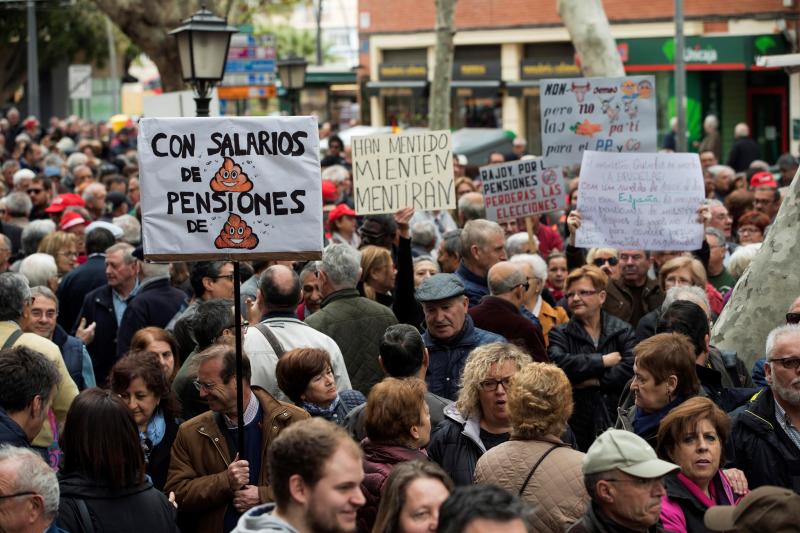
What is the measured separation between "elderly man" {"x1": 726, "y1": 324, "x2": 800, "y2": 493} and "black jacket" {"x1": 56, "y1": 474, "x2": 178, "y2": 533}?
2.51 meters

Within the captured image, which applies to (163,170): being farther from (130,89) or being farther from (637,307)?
(130,89)

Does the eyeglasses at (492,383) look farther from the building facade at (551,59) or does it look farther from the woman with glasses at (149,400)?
the building facade at (551,59)

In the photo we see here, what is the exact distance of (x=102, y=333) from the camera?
9.67 meters

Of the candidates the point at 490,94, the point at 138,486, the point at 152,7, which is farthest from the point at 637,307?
the point at 490,94

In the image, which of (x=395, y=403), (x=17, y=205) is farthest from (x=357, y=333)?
(x=17, y=205)

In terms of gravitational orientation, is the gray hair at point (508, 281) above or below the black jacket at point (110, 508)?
above

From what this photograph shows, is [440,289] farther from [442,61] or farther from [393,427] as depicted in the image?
[442,61]

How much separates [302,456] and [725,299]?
638 centimetres

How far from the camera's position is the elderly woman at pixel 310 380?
252 inches

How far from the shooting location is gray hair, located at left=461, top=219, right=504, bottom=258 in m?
9.00

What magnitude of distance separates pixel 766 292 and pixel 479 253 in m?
1.87

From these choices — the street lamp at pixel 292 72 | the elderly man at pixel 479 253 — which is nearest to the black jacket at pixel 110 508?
the elderly man at pixel 479 253

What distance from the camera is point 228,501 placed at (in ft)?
18.9

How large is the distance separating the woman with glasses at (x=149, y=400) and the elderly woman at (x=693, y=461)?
2.31m
